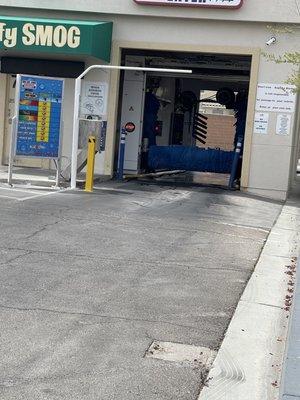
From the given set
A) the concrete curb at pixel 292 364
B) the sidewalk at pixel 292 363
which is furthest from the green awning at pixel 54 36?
the concrete curb at pixel 292 364

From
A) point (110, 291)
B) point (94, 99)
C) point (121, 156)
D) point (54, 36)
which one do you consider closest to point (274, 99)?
point (121, 156)

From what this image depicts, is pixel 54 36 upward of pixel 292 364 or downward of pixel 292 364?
upward

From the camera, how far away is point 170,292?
23.7 ft

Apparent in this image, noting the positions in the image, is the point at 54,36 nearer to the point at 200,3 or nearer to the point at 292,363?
the point at 200,3

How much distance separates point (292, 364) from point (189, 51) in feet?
49.6

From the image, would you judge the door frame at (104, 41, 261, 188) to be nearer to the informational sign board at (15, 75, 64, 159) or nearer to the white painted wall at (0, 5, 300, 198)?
the white painted wall at (0, 5, 300, 198)

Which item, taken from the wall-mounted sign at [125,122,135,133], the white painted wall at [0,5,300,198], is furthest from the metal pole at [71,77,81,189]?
the wall-mounted sign at [125,122,135,133]

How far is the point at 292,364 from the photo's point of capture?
501 centimetres

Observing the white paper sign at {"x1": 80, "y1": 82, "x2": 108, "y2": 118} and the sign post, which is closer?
the sign post

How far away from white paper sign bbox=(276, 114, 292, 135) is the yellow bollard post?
5.36 meters

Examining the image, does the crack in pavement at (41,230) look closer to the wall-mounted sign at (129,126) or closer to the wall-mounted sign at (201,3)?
the wall-mounted sign at (201,3)

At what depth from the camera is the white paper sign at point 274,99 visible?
18.6 metres

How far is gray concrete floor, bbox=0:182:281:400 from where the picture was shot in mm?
4895

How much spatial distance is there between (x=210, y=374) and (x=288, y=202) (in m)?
13.6
